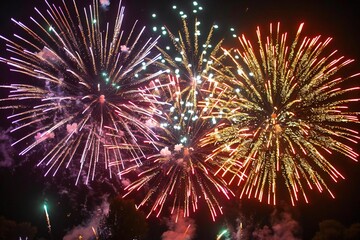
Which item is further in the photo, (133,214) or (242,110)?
(133,214)

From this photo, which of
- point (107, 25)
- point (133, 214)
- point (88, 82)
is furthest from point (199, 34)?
point (133, 214)

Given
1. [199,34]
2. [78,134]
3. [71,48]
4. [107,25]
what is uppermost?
[199,34]

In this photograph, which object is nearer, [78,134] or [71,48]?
[71,48]

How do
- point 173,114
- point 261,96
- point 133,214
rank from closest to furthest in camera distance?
point 261,96
point 173,114
point 133,214

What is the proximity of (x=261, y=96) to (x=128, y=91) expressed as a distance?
4600 mm

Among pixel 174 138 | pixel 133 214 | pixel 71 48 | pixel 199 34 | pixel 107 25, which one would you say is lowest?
pixel 133 214

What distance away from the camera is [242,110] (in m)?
15.2

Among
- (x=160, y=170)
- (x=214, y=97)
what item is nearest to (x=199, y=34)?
(x=214, y=97)

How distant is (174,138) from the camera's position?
1622cm

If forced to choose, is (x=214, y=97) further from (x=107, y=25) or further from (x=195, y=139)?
(x=107, y=25)

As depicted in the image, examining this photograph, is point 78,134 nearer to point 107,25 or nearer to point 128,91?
point 128,91

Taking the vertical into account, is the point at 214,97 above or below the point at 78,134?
above

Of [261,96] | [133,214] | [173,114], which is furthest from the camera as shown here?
[133,214]

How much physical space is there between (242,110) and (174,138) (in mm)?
2778
